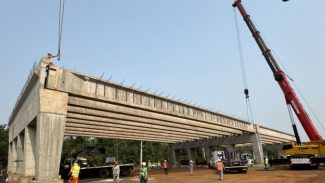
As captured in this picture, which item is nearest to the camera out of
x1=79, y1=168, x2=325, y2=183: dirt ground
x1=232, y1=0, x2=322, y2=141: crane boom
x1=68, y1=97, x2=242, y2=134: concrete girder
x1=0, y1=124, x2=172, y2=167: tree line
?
x1=79, y1=168, x2=325, y2=183: dirt ground

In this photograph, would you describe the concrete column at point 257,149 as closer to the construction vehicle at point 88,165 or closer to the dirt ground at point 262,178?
the dirt ground at point 262,178

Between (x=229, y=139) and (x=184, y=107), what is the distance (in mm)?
21166

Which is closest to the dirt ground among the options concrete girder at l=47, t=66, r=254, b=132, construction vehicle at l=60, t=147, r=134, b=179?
construction vehicle at l=60, t=147, r=134, b=179

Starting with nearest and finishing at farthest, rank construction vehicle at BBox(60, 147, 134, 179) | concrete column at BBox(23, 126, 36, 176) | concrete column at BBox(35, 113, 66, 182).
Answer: concrete column at BBox(35, 113, 66, 182) → concrete column at BBox(23, 126, 36, 176) → construction vehicle at BBox(60, 147, 134, 179)

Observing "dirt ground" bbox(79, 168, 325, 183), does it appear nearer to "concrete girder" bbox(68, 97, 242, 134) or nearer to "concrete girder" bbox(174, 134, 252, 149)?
"concrete girder" bbox(68, 97, 242, 134)

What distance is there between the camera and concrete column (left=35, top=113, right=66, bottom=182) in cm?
1596

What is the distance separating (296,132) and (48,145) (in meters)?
23.1

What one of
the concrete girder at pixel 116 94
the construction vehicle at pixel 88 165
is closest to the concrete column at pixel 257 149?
the concrete girder at pixel 116 94

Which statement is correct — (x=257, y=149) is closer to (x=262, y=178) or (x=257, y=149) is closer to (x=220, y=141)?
(x=220, y=141)

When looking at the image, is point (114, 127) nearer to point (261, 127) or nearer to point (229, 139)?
point (229, 139)

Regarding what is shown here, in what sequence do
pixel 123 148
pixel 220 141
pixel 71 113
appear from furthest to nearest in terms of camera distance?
pixel 123 148 → pixel 220 141 → pixel 71 113

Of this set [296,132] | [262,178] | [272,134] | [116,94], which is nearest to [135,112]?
[116,94]

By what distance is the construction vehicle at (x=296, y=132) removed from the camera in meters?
25.1

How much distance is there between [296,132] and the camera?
88.1 ft
